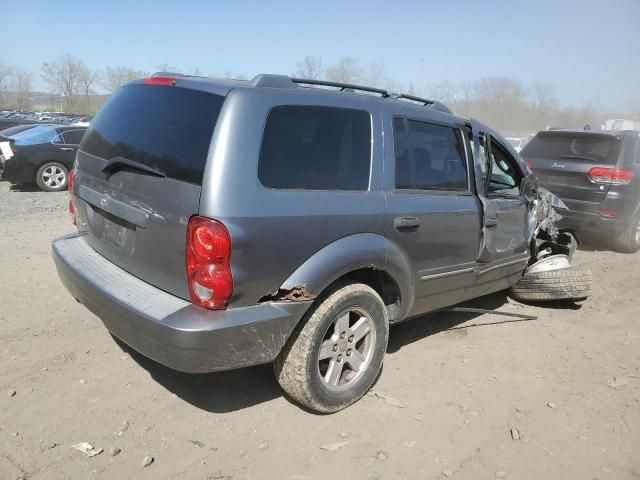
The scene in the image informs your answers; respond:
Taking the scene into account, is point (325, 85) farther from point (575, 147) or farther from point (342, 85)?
point (575, 147)

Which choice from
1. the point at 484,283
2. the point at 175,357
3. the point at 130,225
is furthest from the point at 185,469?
the point at 484,283

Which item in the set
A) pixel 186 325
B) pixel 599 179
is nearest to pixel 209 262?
pixel 186 325

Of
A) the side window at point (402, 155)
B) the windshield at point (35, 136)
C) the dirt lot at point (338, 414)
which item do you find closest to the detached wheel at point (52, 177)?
the windshield at point (35, 136)

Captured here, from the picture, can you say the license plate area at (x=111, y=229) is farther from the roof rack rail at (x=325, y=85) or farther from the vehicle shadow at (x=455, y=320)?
the vehicle shadow at (x=455, y=320)

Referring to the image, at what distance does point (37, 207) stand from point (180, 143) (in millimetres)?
7354

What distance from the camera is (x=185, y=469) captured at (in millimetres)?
2574

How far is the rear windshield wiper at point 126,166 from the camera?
2.74m

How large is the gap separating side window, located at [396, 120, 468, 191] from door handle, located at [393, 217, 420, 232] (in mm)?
220

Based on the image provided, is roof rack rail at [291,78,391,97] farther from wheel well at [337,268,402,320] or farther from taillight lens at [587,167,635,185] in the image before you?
taillight lens at [587,167,635,185]

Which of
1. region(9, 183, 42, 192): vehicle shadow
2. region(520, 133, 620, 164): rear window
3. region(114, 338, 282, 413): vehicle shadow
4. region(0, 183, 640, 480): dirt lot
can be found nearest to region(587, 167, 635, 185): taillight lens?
region(520, 133, 620, 164): rear window

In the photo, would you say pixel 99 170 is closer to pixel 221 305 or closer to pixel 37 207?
pixel 221 305

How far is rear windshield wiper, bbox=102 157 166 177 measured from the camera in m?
2.74

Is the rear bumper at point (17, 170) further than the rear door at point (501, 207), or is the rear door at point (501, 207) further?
the rear bumper at point (17, 170)

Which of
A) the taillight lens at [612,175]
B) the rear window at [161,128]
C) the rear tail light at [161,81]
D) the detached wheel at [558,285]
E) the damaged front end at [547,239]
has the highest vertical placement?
the rear tail light at [161,81]
